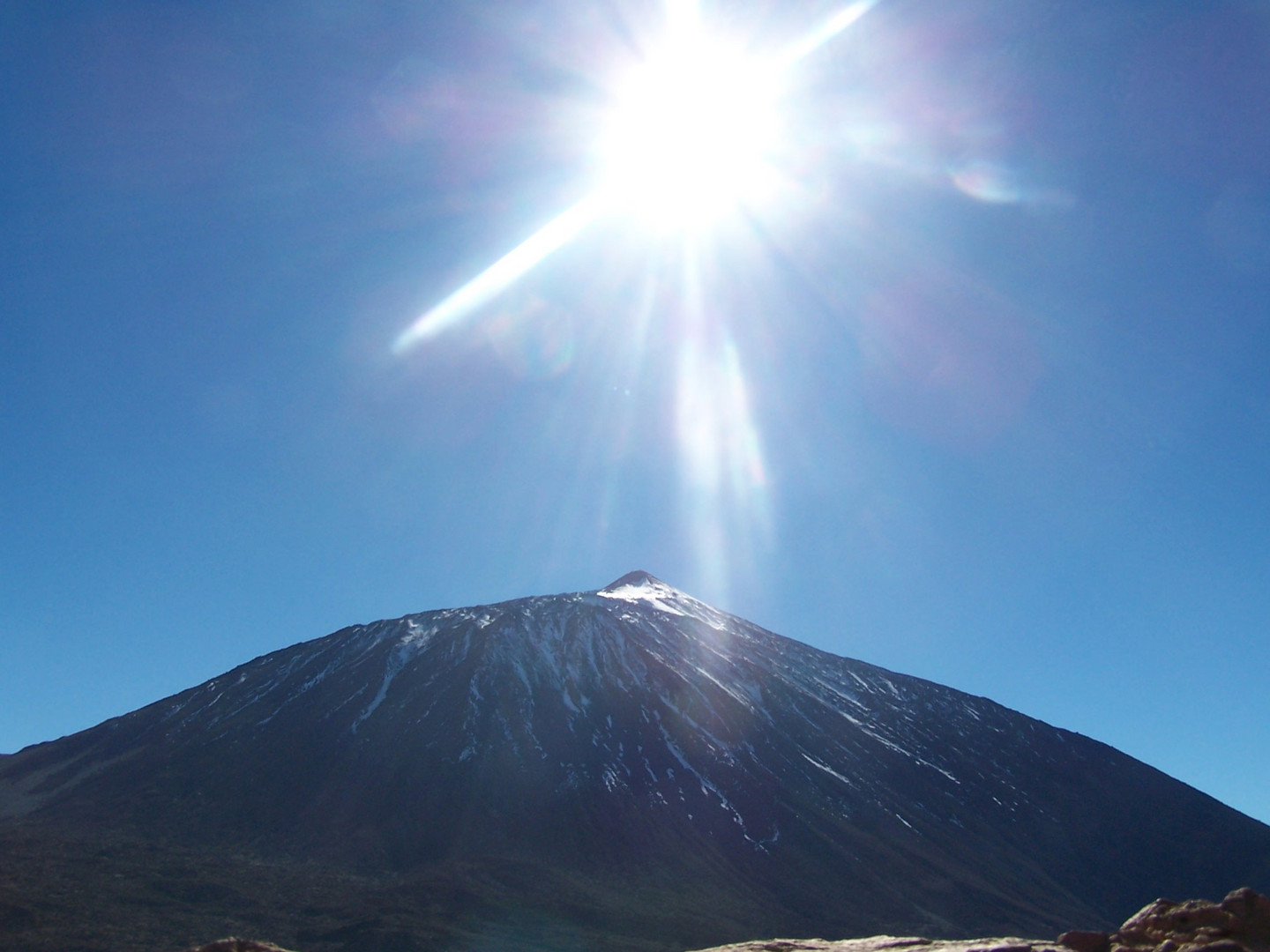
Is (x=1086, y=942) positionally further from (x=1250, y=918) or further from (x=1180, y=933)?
(x=1250, y=918)

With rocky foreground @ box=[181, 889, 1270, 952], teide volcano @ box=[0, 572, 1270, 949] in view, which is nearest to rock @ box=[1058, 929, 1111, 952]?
rocky foreground @ box=[181, 889, 1270, 952]

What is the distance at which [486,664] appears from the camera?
11238cm

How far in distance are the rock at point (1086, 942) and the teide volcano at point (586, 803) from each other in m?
48.5

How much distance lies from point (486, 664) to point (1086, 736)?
339ft

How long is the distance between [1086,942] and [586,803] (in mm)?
75323

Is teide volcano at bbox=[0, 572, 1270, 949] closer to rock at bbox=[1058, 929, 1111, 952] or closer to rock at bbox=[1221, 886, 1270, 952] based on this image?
rock at bbox=[1058, 929, 1111, 952]

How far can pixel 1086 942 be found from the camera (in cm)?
1683

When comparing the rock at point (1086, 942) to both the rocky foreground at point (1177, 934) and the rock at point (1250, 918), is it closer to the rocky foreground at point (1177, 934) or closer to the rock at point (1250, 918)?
the rocky foreground at point (1177, 934)

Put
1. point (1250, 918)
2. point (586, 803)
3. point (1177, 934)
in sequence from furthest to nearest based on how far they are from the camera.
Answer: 1. point (586, 803)
2. point (1250, 918)
3. point (1177, 934)

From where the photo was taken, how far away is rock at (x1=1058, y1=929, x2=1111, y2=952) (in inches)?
656

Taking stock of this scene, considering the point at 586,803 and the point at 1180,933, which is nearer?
the point at 1180,933

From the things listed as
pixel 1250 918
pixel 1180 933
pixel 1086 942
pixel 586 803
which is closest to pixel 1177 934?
pixel 1180 933

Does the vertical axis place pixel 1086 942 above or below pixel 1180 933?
below

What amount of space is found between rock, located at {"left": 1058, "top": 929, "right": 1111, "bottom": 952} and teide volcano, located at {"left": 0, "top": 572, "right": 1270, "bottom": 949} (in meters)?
48.5
